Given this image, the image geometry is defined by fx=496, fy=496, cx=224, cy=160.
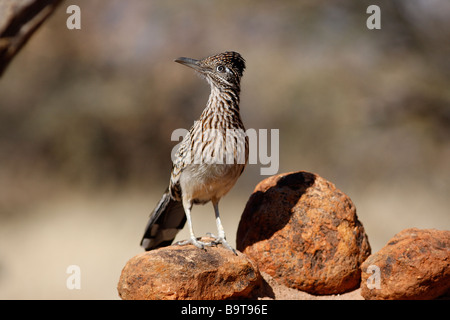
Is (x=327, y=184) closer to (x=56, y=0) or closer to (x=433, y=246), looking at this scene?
(x=433, y=246)

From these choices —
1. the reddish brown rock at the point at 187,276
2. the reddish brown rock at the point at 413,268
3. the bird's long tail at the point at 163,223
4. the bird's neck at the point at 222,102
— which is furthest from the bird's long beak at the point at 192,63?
the reddish brown rock at the point at 413,268

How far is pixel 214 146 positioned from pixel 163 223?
1186 mm

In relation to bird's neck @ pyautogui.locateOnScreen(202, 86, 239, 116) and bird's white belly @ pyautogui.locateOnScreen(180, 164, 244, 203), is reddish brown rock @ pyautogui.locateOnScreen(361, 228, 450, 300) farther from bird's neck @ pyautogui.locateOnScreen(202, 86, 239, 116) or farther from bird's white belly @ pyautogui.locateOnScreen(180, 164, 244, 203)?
bird's neck @ pyautogui.locateOnScreen(202, 86, 239, 116)

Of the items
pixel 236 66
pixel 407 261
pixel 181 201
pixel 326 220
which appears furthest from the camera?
pixel 181 201

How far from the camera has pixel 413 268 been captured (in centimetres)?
391

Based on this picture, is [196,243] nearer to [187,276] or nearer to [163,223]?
Result: [187,276]

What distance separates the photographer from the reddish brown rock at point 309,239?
14.7 ft

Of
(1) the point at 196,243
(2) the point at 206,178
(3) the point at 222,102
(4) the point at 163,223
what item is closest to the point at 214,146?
(2) the point at 206,178

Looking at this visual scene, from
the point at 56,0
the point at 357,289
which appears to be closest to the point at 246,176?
the point at 357,289

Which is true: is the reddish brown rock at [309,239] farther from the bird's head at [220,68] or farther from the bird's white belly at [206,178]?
the bird's head at [220,68]

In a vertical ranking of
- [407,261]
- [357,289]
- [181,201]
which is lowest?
[357,289]

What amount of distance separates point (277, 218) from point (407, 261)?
1.20 metres

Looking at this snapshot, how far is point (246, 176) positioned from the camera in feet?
29.6

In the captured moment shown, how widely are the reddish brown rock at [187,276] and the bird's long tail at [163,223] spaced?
1100 millimetres
